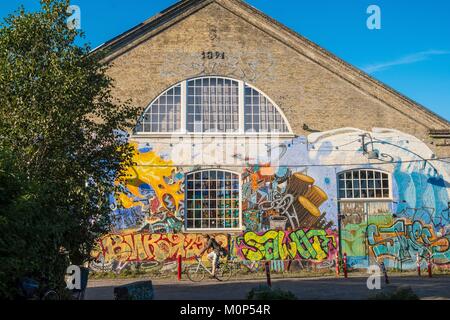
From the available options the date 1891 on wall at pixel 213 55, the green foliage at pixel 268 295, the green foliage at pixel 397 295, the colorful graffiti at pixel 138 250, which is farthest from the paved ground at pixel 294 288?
the date 1891 on wall at pixel 213 55

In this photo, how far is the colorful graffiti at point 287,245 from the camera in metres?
19.3

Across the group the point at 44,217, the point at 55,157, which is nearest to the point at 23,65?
the point at 55,157

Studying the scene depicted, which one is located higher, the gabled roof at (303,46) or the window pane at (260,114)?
the gabled roof at (303,46)

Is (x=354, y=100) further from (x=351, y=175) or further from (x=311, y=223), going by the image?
(x=311, y=223)

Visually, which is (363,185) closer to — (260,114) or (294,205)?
(294,205)

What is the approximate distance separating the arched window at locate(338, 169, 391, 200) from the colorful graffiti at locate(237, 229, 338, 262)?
215 cm

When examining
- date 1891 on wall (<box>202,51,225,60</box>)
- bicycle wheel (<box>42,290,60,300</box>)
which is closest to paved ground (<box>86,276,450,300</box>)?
bicycle wheel (<box>42,290,60,300</box>)

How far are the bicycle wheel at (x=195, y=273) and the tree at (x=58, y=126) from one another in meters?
6.46

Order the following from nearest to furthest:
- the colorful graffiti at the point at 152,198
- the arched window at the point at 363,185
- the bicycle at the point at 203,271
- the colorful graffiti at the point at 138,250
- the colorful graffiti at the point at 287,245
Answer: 1. the bicycle at the point at 203,271
2. the colorful graffiti at the point at 138,250
3. the colorful graffiti at the point at 152,198
4. the colorful graffiti at the point at 287,245
5. the arched window at the point at 363,185

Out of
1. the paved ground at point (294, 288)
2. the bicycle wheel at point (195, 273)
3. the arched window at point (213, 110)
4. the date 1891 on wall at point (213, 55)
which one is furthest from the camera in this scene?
the date 1891 on wall at point (213, 55)

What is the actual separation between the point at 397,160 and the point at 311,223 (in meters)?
4.70

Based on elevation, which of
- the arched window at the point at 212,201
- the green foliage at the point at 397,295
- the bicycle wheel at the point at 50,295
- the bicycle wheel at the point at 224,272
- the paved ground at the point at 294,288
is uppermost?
the arched window at the point at 212,201

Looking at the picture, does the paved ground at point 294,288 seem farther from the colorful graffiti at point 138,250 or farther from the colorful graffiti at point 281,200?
the colorful graffiti at point 281,200

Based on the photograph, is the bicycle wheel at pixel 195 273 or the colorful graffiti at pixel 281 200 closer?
the bicycle wheel at pixel 195 273
